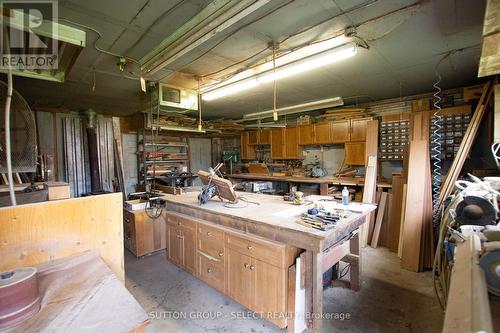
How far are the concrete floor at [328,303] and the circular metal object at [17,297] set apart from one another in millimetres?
1404

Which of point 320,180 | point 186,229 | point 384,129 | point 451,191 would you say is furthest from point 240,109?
point 451,191

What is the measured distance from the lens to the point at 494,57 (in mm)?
2023

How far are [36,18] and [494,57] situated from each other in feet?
11.4

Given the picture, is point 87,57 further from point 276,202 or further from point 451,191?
point 451,191

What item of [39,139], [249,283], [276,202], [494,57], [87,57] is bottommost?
[249,283]

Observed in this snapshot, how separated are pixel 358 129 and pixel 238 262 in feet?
12.5

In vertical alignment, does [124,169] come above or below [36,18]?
below

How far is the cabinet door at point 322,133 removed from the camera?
5.23 m

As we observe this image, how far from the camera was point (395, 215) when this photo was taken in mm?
3805

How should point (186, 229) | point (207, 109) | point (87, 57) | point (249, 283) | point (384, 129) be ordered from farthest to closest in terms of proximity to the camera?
point (207, 109)
point (384, 129)
point (186, 229)
point (87, 57)
point (249, 283)

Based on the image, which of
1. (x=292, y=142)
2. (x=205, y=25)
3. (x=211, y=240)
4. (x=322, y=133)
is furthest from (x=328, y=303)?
(x=292, y=142)

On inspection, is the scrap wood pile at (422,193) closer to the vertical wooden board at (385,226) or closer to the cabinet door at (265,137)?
the vertical wooden board at (385,226)

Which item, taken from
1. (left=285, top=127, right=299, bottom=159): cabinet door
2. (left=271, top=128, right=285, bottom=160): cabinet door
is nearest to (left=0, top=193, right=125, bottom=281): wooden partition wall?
(left=285, top=127, right=299, bottom=159): cabinet door

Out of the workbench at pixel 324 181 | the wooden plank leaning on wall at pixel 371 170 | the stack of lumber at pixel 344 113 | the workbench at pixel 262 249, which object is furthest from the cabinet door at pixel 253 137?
the workbench at pixel 262 249
